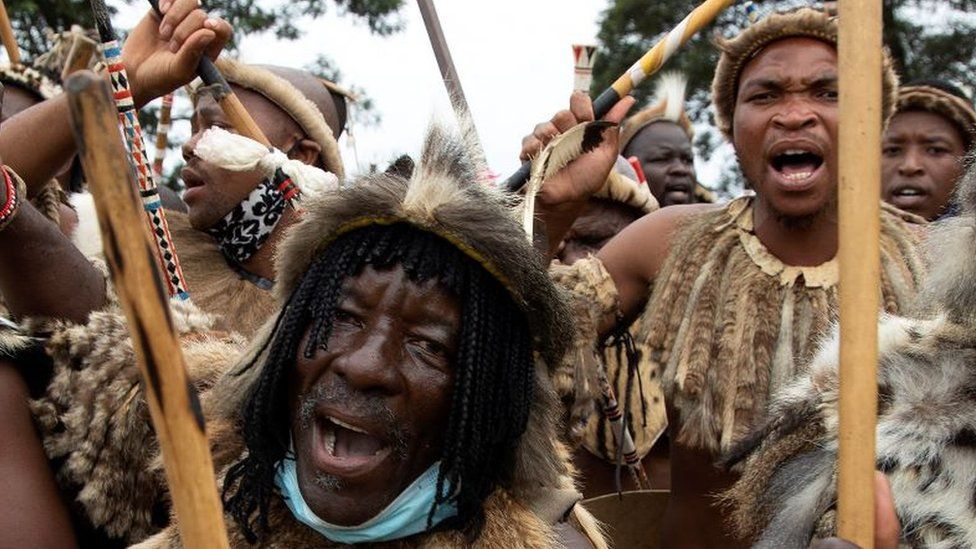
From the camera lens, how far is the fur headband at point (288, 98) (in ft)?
13.8

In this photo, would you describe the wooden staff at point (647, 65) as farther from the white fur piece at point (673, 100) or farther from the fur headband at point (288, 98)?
the white fur piece at point (673, 100)

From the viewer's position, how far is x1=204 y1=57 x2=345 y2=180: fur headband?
4191 millimetres

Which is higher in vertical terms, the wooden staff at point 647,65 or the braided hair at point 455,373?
the wooden staff at point 647,65

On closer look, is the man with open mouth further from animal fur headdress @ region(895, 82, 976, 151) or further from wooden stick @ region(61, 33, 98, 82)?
wooden stick @ region(61, 33, 98, 82)

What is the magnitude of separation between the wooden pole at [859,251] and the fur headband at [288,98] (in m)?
2.69

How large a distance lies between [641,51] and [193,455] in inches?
884

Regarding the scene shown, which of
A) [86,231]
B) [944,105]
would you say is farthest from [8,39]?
[944,105]

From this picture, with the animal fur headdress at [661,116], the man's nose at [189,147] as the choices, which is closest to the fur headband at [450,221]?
the man's nose at [189,147]

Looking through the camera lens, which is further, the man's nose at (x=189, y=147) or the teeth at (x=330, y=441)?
the man's nose at (x=189, y=147)

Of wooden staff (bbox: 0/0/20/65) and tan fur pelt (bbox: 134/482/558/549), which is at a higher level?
wooden staff (bbox: 0/0/20/65)

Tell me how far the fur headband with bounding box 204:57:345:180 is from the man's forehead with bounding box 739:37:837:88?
5.02 ft

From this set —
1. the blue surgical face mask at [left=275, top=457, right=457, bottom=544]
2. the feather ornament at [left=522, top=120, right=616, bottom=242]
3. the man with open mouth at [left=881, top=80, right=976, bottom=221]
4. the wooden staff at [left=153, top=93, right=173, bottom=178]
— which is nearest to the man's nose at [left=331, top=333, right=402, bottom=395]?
the blue surgical face mask at [left=275, top=457, right=457, bottom=544]

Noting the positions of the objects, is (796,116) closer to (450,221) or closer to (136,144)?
(450,221)

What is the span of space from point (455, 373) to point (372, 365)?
→ 0.67ft
